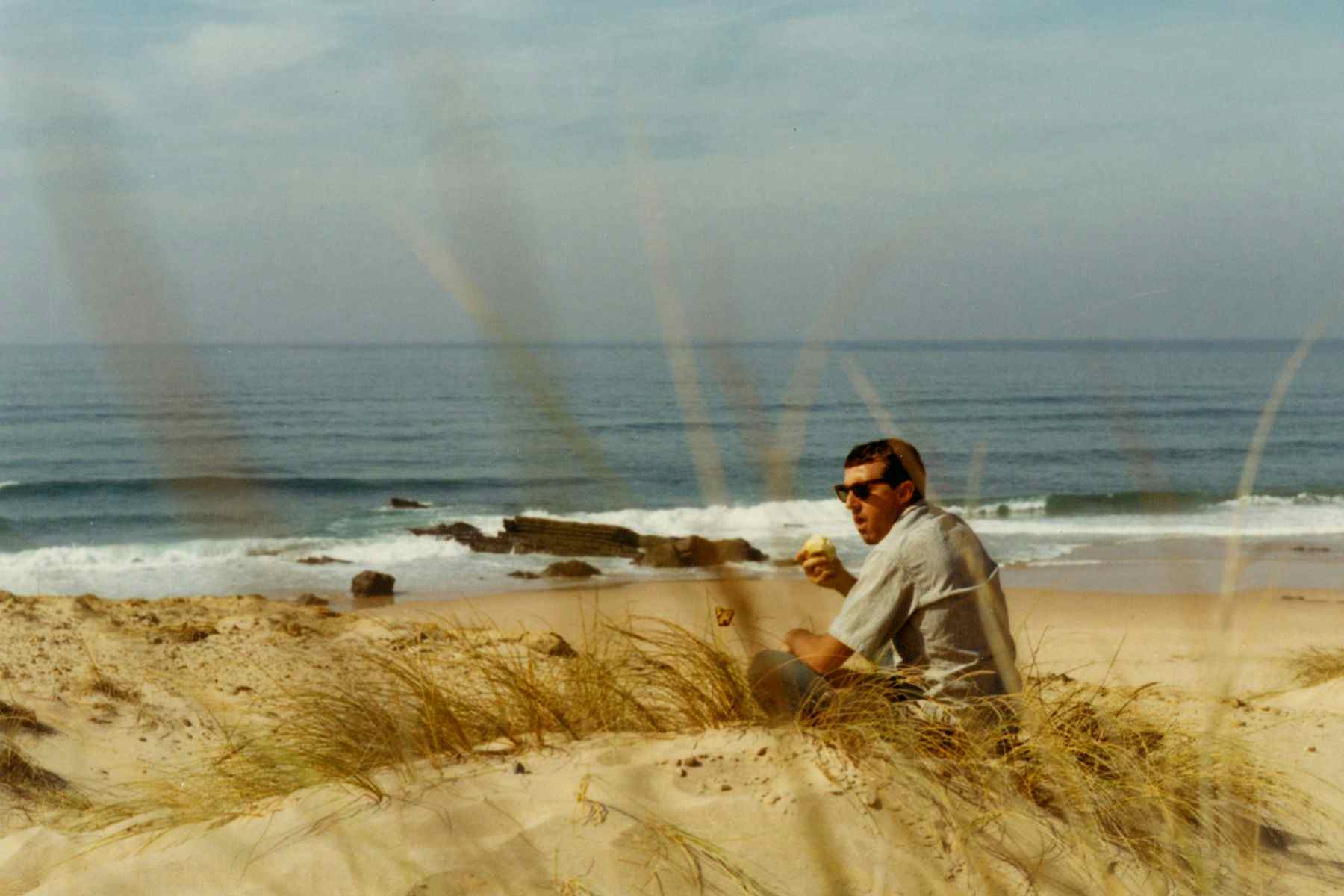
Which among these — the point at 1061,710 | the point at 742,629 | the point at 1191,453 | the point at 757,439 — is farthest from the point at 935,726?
the point at 1191,453

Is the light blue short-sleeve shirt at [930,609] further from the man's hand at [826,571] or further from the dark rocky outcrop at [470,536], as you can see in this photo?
the dark rocky outcrop at [470,536]

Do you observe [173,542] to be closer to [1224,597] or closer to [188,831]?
[188,831]

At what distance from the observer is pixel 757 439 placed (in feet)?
3.97

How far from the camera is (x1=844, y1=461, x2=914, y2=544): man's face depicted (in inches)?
139

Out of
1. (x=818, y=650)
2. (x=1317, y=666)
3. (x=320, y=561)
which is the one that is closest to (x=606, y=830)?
(x=818, y=650)

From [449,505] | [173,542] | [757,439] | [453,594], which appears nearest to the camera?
[757,439]

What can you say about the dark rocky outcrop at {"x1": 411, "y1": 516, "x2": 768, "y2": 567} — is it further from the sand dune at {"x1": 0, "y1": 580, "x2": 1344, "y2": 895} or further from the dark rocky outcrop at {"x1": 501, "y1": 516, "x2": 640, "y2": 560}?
the sand dune at {"x1": 0, "y1": 580, "x2": 1344, "y2": 895}

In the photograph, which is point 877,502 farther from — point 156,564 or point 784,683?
point 156,564

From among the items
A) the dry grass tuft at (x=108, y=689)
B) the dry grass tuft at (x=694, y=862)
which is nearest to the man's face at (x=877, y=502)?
the dry grass tuft at (x=694, y=862)

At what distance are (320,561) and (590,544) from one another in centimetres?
341

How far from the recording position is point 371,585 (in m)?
12.6

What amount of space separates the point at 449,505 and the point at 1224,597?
19653 millimetres

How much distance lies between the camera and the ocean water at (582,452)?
0.88m

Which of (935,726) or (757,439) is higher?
(757,439)
